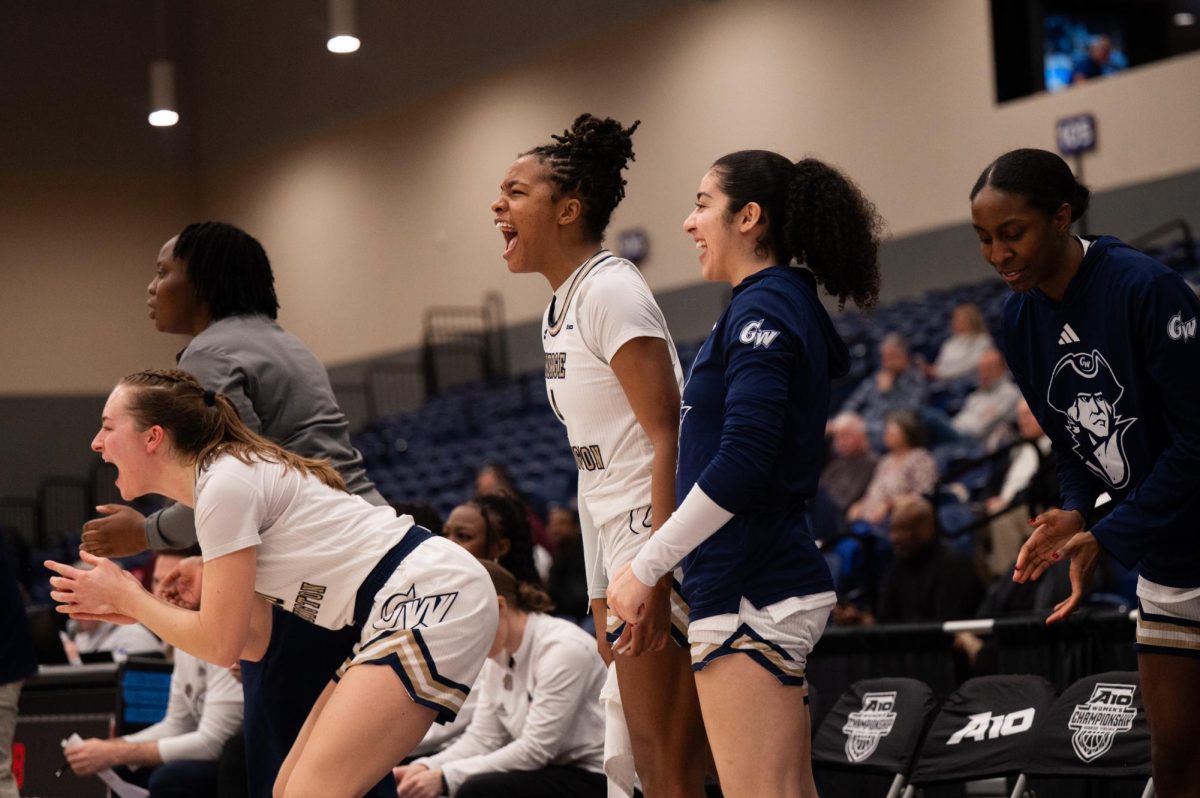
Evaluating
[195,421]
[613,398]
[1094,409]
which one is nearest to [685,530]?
[613,398]

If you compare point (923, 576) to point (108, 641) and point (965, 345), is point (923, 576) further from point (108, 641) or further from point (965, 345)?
point (965, 345)

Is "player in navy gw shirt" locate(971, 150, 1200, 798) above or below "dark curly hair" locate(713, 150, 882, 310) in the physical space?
below

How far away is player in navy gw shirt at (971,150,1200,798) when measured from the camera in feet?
8.84

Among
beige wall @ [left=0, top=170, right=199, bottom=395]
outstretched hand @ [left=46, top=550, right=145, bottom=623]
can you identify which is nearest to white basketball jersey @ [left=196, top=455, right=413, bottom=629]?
outstretched hand @ [left=46, top=550, right=145, bottom=623]

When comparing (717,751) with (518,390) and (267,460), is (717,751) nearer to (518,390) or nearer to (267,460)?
(267,460)

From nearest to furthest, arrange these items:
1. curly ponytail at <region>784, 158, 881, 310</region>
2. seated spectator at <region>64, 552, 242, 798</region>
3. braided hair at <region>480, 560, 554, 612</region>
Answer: curly ponytail at <region>784, 158, 881, 310</region> < braided hair at <region>480, 560, 554, 612</region> < seated spectator at <region>64, 552, 242, 798</region>

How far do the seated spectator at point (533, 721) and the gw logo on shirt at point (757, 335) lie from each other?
2.04 m

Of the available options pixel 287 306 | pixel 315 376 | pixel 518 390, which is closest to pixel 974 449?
pixel 315 376

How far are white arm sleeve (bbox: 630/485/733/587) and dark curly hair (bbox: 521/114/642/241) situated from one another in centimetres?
87

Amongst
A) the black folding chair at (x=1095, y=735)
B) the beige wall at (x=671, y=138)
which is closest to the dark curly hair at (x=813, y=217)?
the black folding chair at (x=1095, y=735)

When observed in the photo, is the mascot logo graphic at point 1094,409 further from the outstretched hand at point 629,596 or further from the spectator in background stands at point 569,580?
the spectator in background stands at point 569,580

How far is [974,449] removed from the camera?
923cm

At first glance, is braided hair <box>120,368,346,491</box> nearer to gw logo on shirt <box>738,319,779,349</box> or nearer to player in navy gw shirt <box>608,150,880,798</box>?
player in navy gw shirt <box>608,150,880,798</box>

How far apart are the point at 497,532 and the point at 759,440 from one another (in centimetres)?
270
